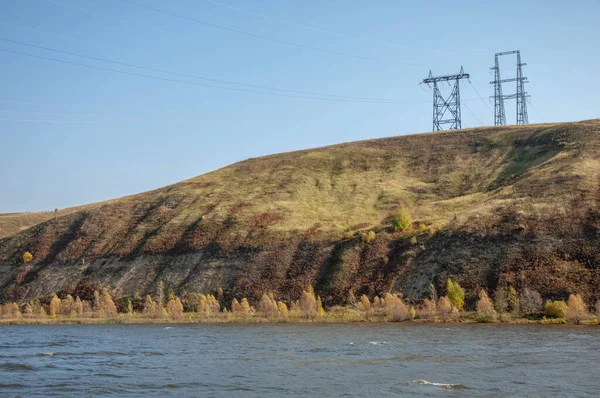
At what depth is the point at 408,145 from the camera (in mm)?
143375

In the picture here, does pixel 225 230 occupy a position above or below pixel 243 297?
above

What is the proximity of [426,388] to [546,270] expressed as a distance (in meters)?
44.9

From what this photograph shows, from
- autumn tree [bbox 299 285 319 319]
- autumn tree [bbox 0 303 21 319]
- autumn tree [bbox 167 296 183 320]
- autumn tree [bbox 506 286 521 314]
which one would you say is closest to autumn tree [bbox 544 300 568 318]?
autumn tree [bbox 506 286 521 314]

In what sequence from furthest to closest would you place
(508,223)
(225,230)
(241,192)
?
1. (241,192)
2. (225,230)
3. (508,223)

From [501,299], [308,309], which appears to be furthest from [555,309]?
Result: [308,309]

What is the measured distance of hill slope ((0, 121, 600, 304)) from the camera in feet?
258

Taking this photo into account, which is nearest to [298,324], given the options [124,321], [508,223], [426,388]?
[124,321]

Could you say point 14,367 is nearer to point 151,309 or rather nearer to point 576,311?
point 151,309

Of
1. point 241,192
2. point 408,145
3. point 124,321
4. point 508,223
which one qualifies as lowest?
point 124,321

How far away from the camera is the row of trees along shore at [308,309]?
2591 inches

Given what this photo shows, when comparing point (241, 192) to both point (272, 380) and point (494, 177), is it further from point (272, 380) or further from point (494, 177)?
point (272, 380)

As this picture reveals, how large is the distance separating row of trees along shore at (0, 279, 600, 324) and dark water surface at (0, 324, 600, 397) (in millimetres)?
5789

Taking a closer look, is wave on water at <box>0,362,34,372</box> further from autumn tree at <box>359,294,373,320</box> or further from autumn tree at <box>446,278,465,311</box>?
autumn tree at <box>446,278,465,311</box>

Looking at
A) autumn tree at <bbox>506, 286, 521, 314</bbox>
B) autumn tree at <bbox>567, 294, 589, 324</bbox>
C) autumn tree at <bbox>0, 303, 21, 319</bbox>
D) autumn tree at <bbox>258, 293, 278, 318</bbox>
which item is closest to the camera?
autumn tree at <bbox>567, 294, 589, 324</bbox>
